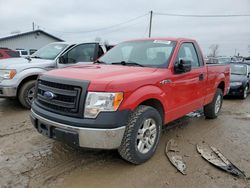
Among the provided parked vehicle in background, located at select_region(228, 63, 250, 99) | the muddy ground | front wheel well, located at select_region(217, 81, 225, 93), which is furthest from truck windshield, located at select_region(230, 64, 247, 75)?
the muddy ground

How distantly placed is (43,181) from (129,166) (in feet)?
3.93

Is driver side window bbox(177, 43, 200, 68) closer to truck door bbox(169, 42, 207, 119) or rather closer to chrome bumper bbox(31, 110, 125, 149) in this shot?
truck door bbox(169, 42, 207, 119)

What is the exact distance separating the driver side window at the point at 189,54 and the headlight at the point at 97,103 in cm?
194

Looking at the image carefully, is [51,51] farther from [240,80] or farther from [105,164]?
[240,80]

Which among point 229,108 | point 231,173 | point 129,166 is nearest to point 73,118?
point 129,166

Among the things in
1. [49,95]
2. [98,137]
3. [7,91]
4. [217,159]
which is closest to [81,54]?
[7,91]

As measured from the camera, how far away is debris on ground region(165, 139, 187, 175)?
140 inches

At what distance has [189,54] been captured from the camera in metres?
→ 4.94

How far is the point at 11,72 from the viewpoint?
20.0 feet

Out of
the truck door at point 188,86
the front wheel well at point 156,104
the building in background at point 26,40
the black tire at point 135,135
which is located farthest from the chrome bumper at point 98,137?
the building in background at point 26,40

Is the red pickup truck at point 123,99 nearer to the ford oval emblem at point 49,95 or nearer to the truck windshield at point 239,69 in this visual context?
the ford oval emblem at point 49,95

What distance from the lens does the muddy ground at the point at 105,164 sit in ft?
10.3

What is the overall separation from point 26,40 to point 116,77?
91.0 feet

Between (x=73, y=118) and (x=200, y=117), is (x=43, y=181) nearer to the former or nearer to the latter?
(x=73, y=118)
